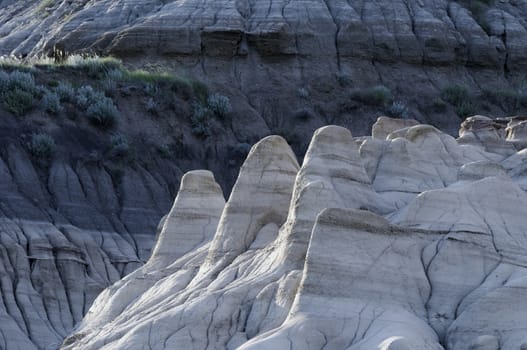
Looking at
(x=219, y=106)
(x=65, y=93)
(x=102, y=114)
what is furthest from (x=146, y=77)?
(x=102, y=114)

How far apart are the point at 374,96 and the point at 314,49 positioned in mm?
4270

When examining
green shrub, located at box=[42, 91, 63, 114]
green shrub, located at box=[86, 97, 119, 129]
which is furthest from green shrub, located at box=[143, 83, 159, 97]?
green shrub, located at box=[42, 91, 63, 114]

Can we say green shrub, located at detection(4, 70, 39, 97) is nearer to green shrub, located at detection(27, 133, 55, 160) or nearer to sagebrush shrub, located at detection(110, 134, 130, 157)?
sagebrush shrub, located at detection(110, 134, 130, 157)

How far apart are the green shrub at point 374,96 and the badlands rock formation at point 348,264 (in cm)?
3782

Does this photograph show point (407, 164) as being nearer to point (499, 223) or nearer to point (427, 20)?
point (499, 223)

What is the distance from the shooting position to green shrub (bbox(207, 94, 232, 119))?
6781 cm

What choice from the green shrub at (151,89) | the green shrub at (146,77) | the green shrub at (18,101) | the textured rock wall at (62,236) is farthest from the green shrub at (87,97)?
the textured rock wall at (62,236)

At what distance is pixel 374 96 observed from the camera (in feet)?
235

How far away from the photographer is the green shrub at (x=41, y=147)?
188ft

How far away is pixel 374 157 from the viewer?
33.1 meters

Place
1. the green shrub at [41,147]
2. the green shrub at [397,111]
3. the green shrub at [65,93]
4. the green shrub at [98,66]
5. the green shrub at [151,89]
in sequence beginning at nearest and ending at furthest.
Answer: the green shrub at [41,147]
the green shrub at [65,93]
the green shrub at [151,89]
the green shrub at [98,66]
the green shrub at [397,111]

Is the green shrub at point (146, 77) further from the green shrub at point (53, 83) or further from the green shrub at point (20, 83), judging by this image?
the green shrub at point (20, 83)

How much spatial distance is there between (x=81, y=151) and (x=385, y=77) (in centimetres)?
1882

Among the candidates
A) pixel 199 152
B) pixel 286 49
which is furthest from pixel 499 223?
pixel 286 49
